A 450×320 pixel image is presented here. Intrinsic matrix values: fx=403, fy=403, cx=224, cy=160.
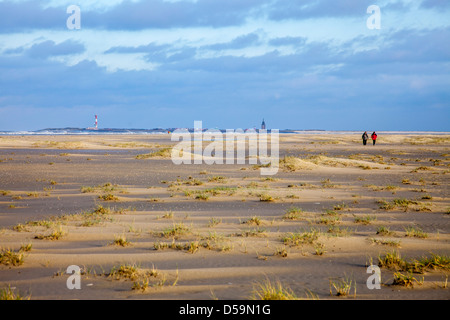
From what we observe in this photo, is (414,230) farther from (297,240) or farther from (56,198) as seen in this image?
(56,198)

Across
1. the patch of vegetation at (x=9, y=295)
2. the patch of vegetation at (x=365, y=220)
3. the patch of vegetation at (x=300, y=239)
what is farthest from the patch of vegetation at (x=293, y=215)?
the patch of vegetation at (x=9, y=295)

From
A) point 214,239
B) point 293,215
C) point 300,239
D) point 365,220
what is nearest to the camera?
point 300,239

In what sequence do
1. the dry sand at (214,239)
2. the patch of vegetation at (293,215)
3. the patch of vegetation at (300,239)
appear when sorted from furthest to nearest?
1. the patch of vegetation at (293,215)
2. the patch of vegetation at (300,239)
3. the dry sand at (214,239)

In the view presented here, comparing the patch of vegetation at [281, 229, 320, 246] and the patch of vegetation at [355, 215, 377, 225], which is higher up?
the patch of vegetation at [281, 229, 320, 246]

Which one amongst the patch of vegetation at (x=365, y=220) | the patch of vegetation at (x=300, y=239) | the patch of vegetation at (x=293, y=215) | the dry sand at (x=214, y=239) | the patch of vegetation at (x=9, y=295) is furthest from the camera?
the patch of vegetation at (x=293, y=215)

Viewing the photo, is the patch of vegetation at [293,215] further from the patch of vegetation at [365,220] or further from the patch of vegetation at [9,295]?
the patch of vegetation at [9,295]

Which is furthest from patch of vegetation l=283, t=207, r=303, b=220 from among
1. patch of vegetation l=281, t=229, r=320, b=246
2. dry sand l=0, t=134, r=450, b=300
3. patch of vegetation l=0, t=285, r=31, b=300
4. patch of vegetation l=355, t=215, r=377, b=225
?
patch of vegetation l=0, t=285, r=31, b=300

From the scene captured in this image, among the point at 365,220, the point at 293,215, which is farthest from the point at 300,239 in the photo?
Answer: the point at 365,220

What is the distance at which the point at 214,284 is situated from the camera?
564cm

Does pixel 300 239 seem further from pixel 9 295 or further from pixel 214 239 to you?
pixel 9 295

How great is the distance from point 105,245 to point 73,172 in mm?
16250

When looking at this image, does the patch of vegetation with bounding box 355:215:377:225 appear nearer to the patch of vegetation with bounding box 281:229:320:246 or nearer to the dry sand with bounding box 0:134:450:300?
the dry sand with bounding box 0:134:450:300

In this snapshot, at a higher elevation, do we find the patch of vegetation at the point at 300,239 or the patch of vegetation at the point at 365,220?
the patch of vegetation at the point at 300,239
